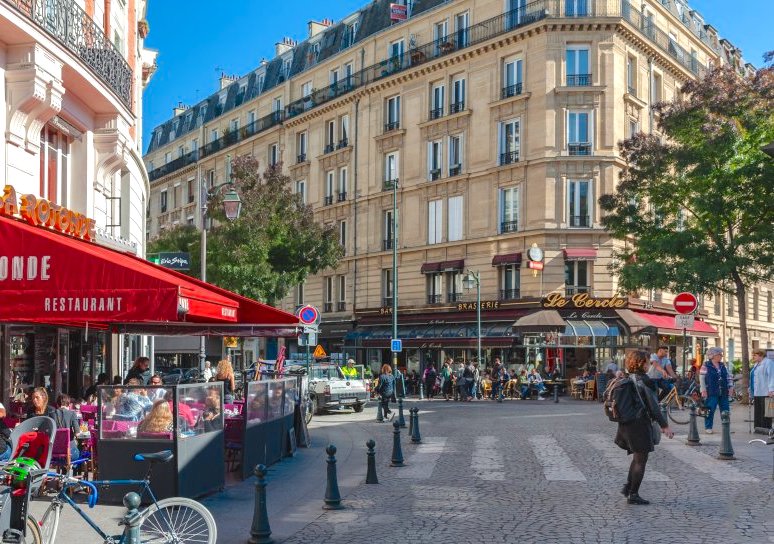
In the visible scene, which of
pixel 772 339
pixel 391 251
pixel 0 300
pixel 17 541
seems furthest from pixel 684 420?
pixel 772 339

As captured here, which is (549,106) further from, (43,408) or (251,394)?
(43,408)

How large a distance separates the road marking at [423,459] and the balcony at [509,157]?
22.7 m

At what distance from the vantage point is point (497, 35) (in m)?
39.2

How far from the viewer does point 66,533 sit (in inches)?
331

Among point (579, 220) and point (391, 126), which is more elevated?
point (391, 126)

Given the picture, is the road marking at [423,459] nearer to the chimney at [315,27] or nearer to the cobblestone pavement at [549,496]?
the cobblestone pavement at [549,496]

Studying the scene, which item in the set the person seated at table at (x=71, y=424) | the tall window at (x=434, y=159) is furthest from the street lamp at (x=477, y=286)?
the person seated at table at (x=71, y=424)

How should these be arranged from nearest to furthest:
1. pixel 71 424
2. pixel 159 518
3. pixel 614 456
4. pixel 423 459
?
pixel 159 518 → pixel 71 424 → pixel 423 459 → pixel 614 456

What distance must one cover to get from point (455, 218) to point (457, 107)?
16.4 feet

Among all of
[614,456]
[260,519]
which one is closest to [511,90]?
[614,456]

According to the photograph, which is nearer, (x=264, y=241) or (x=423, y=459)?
(x=423, y=459)

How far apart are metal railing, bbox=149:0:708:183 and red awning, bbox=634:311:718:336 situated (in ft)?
33.5

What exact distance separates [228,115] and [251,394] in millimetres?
49213

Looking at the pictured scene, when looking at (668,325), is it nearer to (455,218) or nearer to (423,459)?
(455,218)
